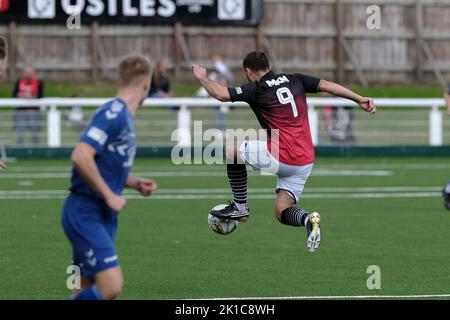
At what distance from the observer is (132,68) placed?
8836 millimetres

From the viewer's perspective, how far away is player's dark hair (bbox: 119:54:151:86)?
8.83 m

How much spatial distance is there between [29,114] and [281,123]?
16.4 meters

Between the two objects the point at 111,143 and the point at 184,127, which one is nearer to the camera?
the point at 111,143

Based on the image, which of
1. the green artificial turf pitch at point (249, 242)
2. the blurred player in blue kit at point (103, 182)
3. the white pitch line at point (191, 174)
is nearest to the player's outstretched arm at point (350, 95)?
the green artificial turf pitch at point (249, 242)

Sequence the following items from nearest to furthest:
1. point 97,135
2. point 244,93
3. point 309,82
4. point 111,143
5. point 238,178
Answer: point 97,135 → point 111,143 → point 244,93 → point 309,82 → point 238,178

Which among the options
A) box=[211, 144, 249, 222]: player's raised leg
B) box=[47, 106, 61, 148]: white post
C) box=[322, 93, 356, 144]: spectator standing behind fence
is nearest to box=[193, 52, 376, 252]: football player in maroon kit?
box=[211, 144, 249, 222]: player's raised leg

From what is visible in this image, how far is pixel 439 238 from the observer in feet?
52.0

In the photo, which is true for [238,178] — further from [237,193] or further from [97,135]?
[97,135]

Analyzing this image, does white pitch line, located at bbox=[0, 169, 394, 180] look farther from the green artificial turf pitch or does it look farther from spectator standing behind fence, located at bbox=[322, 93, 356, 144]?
spectator standing behind fence, located at bbox=[322, 93, 356, 144]

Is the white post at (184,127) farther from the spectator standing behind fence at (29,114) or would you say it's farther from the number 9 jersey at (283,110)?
the number 9 jersey at (283,110)

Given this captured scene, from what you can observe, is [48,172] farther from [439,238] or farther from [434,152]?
[439,238]

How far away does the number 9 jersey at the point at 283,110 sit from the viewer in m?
13.4

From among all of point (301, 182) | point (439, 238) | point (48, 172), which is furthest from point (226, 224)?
point (48, 172)

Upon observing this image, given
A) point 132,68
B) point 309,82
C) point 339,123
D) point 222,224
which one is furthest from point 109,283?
point 339,123
